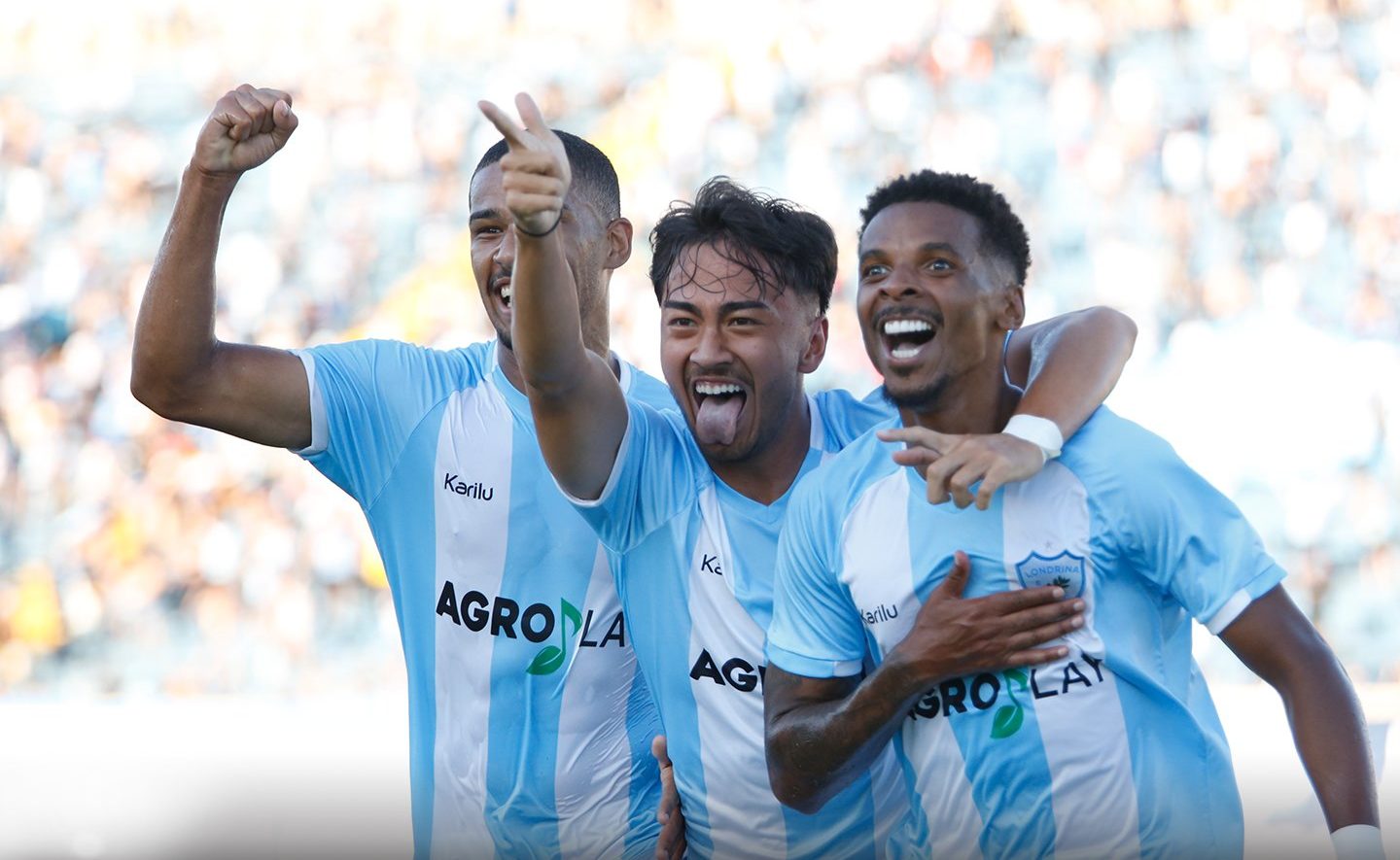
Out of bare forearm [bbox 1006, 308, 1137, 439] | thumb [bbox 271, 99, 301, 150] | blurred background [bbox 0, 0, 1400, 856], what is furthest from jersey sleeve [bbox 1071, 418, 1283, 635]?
blurred background [bbox 0, 0, 1400, 856]

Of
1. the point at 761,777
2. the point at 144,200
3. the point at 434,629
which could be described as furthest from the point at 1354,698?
the point at 144,200

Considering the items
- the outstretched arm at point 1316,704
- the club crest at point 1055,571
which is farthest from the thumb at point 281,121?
the outstretched arm at point 1316,704

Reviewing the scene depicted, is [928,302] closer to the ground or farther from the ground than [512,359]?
closer to the ground

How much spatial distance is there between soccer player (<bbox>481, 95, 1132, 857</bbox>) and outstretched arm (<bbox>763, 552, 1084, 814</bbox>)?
21 centimetres

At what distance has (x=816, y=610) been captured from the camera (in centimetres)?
258

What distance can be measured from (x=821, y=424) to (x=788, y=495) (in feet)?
0.62

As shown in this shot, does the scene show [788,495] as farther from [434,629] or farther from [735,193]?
[434,629]

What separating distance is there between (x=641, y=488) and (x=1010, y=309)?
725 mm

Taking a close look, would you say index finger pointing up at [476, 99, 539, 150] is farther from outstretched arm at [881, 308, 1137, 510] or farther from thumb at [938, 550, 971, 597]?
thumb at [938, 550, 971, 597]

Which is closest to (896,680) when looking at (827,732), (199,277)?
(827,732)

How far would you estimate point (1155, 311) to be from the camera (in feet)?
23.9

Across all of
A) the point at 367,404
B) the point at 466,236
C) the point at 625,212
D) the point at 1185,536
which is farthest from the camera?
the point at 466,236

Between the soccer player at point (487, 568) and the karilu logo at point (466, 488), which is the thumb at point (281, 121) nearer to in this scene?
the soccer player at point (487, 568)

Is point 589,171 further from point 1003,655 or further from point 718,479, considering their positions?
point 1003,655
